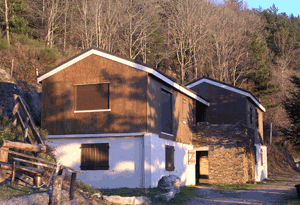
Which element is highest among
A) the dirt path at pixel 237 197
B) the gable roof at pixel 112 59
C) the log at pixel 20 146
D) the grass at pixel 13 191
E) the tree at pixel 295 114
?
the gable roof at pixel 112 59

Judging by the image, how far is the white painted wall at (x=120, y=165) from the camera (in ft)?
51.1

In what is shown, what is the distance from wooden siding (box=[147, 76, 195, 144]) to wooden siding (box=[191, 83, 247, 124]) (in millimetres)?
2608

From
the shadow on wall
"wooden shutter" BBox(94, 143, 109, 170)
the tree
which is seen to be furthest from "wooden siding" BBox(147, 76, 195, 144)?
the tree

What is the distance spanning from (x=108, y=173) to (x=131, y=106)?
3330 millimetres

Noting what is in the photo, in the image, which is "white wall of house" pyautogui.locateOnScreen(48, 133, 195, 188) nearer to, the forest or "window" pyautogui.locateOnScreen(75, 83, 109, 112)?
"window" pyautogui.locateOnScreen(75, 83, 109, 112)

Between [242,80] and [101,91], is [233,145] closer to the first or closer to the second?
[101,91]

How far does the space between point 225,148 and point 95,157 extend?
949 cm

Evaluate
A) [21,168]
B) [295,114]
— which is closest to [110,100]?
[21,168]

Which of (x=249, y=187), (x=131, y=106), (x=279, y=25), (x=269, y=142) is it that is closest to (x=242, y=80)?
(x=269, y=142)

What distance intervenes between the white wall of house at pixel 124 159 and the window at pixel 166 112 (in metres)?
1.26

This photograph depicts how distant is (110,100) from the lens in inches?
644

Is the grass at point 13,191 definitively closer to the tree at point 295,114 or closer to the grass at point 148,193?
the grass at point 148,193

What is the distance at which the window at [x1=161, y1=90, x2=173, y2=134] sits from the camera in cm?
1781

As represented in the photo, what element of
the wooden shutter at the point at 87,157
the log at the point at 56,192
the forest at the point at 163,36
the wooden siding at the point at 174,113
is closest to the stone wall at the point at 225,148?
the wooden siding at the point at 174,113
